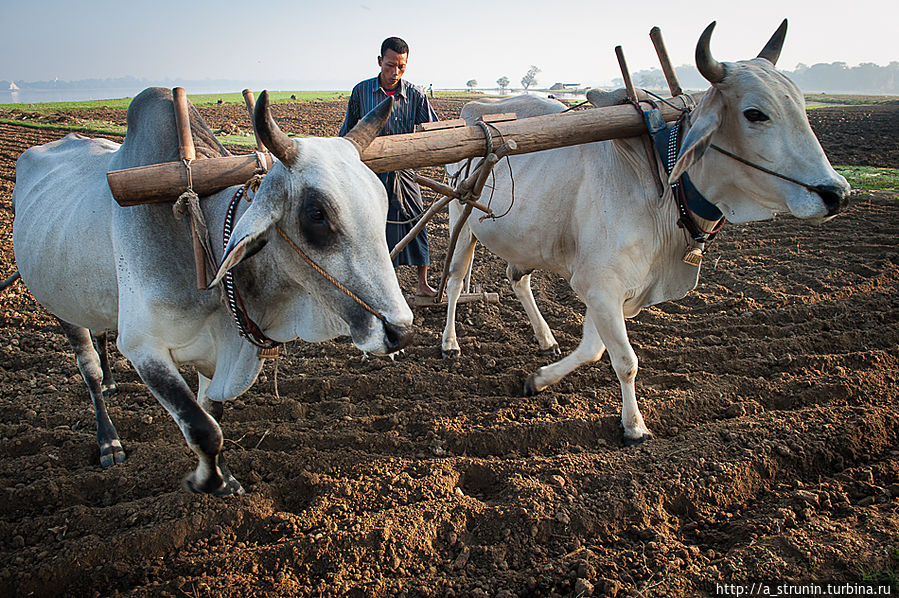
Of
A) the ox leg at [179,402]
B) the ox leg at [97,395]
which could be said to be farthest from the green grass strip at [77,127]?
the ox leg at [179,402]

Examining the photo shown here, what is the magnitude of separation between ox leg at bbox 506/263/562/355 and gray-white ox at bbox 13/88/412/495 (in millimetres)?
2446

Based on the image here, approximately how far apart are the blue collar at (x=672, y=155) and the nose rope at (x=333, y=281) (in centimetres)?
195

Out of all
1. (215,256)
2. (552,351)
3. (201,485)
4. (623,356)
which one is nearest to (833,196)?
(623,356)

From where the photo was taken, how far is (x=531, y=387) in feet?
13.0

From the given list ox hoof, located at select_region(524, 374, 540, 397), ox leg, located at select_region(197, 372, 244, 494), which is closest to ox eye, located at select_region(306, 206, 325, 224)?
ox leg, located at select_region(197, 372, 244, 494)

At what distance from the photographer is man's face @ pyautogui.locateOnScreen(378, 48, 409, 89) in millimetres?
4281

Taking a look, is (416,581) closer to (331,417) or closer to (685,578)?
(685,578)

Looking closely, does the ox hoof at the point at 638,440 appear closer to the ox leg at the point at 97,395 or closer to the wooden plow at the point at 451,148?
the wooden plow at the point at 451,148

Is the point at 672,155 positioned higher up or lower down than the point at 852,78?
lower down

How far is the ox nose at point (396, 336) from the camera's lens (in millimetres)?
2014

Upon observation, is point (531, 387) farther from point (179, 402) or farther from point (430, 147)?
point (179, 402)

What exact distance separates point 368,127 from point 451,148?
1.72ft

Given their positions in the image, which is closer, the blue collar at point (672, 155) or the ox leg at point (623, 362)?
the blue collar at point (672, 155)

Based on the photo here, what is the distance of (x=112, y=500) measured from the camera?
2.98 meters
